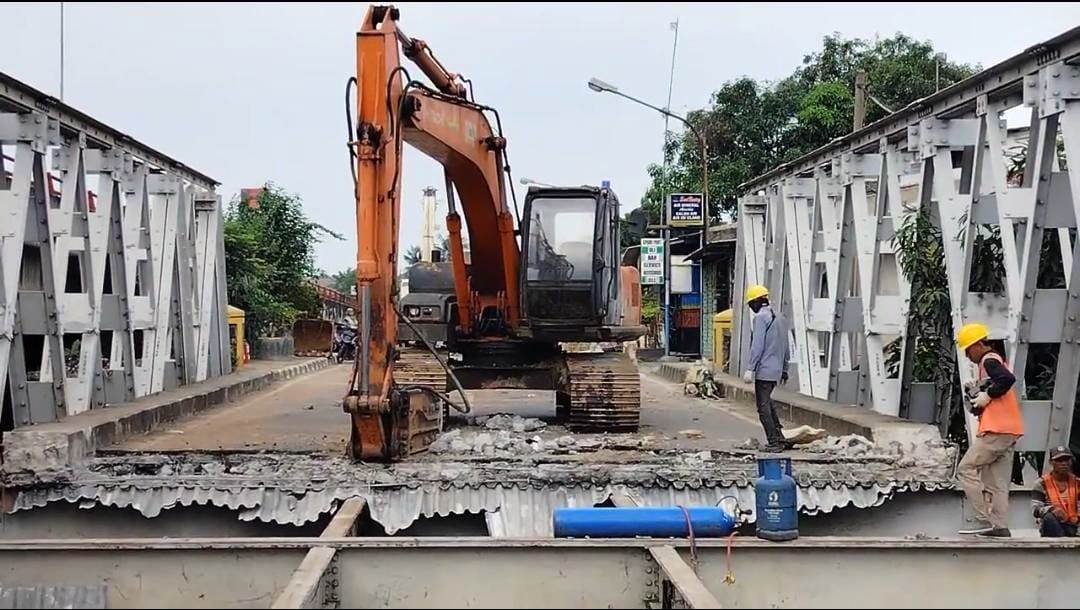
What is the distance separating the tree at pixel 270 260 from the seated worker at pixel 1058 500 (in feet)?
71.5

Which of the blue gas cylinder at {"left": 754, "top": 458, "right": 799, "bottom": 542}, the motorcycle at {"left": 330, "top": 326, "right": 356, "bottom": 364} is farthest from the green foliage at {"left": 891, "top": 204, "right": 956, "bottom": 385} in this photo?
the motorcycle at {"left": 330, "top": 326, "right": 356, "bottom": 364}

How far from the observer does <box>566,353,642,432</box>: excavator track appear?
1027cm

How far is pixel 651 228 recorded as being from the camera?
31.3 m

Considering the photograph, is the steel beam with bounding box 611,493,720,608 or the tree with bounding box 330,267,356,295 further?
the tree with bounding box 330,267,356,295

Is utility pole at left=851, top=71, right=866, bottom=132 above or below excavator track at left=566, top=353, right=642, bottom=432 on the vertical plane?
above

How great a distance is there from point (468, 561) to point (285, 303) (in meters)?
25.5

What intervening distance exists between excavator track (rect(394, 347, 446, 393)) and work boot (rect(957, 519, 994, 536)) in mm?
4769

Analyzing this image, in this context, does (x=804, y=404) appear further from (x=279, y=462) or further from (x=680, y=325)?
(x=680, y=325)

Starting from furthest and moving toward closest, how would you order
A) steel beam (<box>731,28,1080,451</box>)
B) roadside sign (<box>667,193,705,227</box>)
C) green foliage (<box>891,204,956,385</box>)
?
1. roadside sign (<box>667,193,705,227</box>)
2. green foliage (<box>891,204,956,385</box>)
3. steel beam (<box>731,28,1080,451</box>)

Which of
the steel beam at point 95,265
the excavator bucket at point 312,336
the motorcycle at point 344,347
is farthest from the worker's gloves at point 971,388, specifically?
the excavator bucket at point 312,336

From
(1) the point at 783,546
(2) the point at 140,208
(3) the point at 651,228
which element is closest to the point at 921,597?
(1) the point at 783,546

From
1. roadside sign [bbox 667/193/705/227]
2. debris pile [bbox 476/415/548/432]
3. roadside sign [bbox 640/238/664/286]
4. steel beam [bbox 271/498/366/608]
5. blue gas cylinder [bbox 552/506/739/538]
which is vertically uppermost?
roadside sign [bbox 667/193/705/227]

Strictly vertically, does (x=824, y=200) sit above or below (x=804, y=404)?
above

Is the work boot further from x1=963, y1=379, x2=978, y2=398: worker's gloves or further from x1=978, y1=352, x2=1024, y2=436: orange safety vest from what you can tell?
x1=963, y1=379, x2=978, y2=398: worker's gloves
